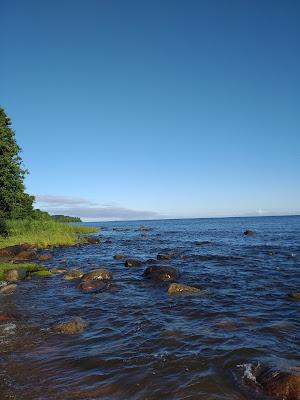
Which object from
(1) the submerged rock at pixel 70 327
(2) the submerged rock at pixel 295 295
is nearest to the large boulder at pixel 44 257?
(1) the submerged rock at pixel 70 327

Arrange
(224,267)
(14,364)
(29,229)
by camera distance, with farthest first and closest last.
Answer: (29,229)
(224,267)
(14,364)

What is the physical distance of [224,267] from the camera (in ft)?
79.3

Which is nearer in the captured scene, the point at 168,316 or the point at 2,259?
the point at 168,316

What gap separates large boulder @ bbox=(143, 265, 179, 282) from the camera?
19.8 meters

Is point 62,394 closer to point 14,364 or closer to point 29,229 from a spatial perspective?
point 14,364

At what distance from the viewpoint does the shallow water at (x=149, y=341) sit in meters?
7.75

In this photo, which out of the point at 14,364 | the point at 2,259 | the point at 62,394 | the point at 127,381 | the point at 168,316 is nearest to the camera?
the point at 62,394

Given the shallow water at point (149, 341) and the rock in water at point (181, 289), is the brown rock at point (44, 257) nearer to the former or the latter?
the shallow water at point (149, 341)

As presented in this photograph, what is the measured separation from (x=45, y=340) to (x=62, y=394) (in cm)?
357

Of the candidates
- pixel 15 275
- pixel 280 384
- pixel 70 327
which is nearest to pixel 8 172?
pixel 15 275

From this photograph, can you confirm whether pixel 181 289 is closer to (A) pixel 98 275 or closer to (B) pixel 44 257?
(A) pixel 98 275

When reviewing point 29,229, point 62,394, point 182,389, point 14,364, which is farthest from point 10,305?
point 29,229

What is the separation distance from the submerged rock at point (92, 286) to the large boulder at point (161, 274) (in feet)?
9.99

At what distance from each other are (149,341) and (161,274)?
9524mm
